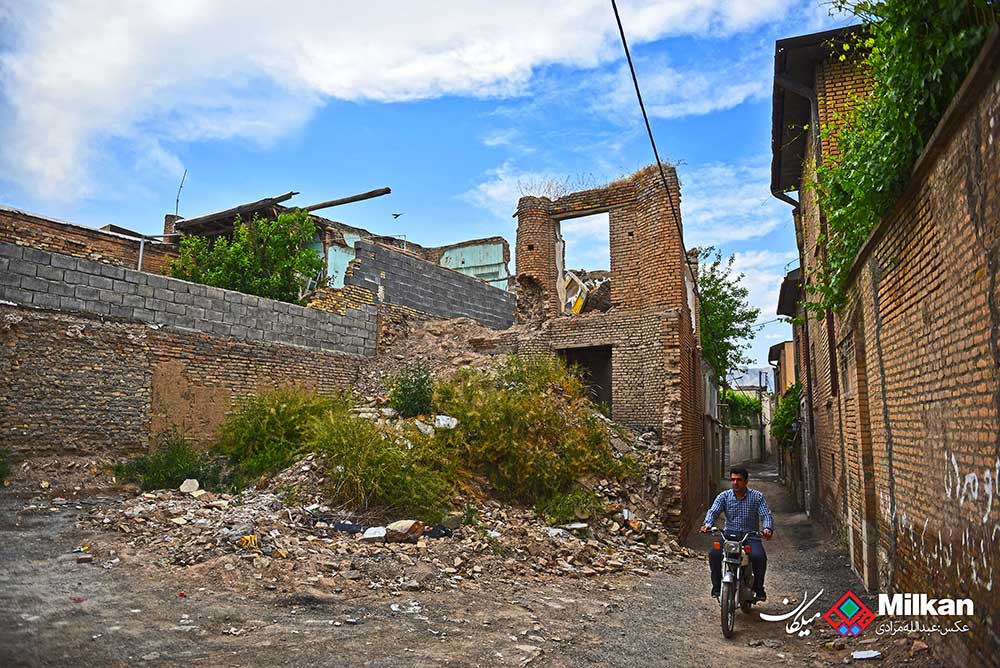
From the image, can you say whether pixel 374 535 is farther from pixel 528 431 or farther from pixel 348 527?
pixel 528 431

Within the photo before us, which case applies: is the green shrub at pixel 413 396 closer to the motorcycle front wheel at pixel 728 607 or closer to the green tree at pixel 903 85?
the motorcycle front wheel at pixel 728 607

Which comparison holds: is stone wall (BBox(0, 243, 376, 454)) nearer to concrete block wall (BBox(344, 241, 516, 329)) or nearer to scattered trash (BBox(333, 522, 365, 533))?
concrete block wall (BBox(344, 241, 516, 329))

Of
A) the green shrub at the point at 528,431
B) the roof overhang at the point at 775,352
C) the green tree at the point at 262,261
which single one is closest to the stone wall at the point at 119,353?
the green shrub at the point at 528,431

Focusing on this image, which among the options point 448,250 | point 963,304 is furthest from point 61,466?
point 448,250

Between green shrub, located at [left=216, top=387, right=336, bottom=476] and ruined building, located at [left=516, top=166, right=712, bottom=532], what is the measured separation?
17.6 ft

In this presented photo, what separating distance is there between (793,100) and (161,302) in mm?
11877

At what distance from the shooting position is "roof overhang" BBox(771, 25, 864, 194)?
34.3ft

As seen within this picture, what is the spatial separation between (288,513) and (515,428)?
370 cm

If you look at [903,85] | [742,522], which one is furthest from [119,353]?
[903,85]

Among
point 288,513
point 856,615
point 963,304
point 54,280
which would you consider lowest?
point 856,615

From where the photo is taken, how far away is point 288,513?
786 cm

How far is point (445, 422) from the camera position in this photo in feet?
33.8

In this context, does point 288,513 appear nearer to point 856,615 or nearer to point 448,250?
point 856,615

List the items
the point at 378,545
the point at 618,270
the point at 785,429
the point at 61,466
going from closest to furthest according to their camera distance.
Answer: the point at 378,545 → the point at 61,466 → the point at 618,270 → the point at 785,429
